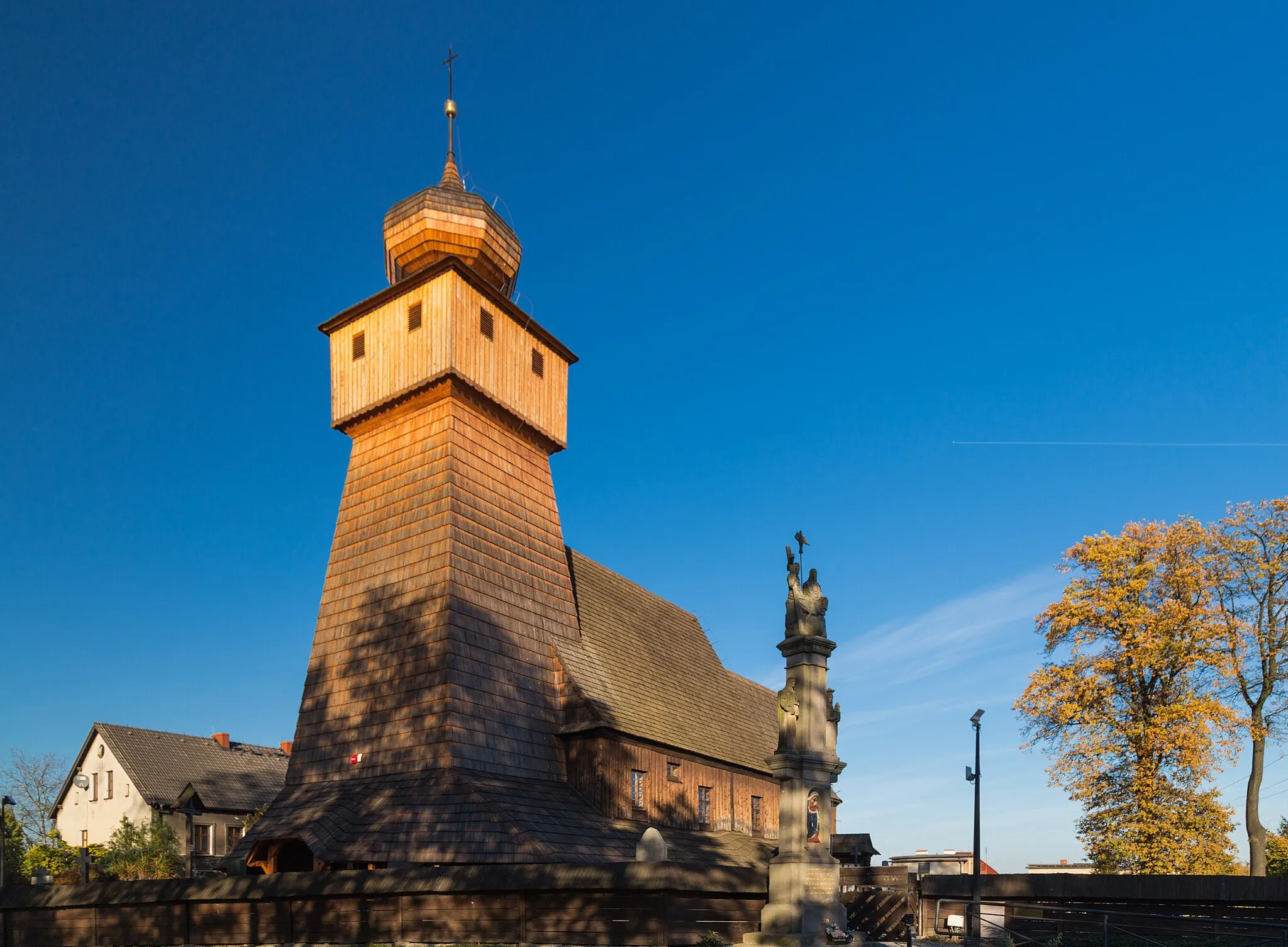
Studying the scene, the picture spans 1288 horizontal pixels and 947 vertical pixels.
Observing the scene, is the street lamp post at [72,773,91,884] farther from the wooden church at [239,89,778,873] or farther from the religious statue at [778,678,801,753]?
the religious statue at [778,678,801,753]

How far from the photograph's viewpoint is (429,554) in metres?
28.8

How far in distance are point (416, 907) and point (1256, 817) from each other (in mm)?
25079

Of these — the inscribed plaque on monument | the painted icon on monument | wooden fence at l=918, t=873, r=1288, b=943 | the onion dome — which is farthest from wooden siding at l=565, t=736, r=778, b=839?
the onion dome

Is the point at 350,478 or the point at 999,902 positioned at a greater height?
the point at 350,478

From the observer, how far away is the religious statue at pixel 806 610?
20.8 m

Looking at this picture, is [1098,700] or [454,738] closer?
[454,738]

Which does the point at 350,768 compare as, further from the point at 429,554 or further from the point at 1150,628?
the point at 1150,628

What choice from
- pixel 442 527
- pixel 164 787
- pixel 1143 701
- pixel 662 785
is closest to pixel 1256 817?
pixel 1143 701

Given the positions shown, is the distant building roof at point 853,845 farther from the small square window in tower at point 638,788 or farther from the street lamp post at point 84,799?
the street lamp post at point 84,799

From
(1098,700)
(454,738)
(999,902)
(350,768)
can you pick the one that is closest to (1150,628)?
(1098,700)

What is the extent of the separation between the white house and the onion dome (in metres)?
22.6

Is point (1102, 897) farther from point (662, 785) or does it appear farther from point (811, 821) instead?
point (662, 785)

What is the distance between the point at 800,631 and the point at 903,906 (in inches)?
369

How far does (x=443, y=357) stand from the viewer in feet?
99.5
